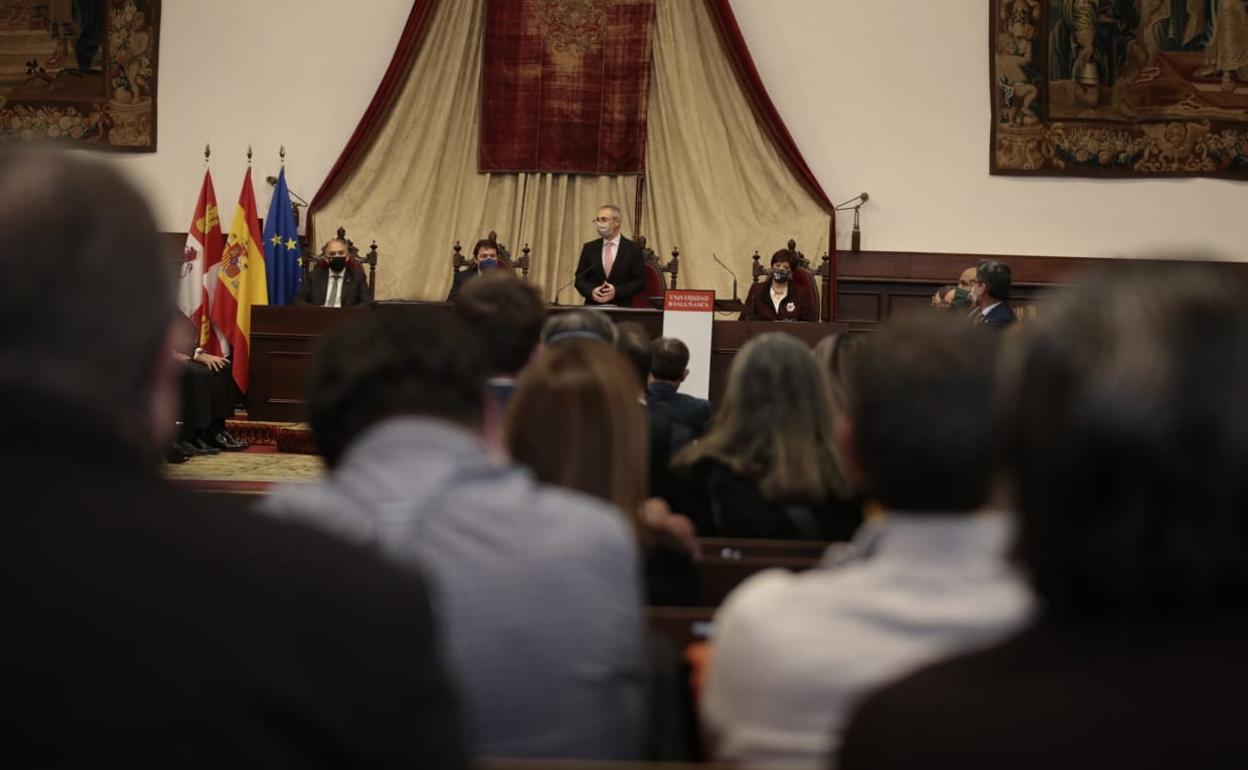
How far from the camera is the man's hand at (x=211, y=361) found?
960 cm

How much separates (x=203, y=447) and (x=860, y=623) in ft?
27.7

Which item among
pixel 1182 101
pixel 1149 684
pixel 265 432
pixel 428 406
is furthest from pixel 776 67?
pixel 1149 684

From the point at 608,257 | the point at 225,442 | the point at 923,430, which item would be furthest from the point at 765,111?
the point at 923,430

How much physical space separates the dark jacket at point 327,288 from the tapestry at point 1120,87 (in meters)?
5.61

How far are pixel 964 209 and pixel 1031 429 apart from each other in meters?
11.0

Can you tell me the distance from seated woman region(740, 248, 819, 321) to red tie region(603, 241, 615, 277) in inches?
46.2

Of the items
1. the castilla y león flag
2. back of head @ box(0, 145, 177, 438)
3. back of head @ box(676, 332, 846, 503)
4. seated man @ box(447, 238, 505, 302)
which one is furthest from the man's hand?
back of head @ box(0, 145, 177, 438)

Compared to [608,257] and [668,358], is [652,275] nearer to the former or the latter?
[608,257]

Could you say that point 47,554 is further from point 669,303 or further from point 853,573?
point 669,303

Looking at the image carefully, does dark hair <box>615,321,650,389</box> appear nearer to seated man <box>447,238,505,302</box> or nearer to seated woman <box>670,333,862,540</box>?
seated woman <box>670,333,862,540</box>

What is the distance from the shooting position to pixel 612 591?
5.70 ft

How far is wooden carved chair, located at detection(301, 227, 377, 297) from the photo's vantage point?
10734mm

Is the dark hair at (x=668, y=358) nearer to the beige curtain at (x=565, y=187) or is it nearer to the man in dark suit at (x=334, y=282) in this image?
the man in dark suit at (x=334, y=282)

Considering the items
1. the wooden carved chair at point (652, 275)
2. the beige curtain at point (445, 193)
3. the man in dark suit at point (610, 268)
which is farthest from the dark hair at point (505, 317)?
the beige curtain at point (445, 193)
